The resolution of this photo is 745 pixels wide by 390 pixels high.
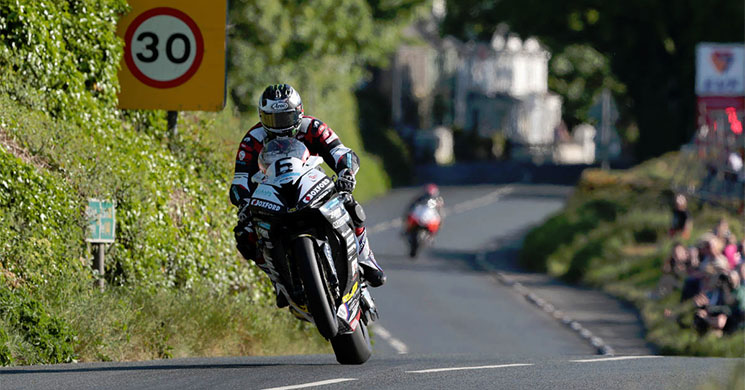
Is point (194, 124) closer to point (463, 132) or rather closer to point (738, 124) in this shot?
point (738, 124)

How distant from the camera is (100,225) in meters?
12.6

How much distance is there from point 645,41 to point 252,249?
5157 centimetres

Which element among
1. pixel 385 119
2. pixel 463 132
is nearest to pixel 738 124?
pixel 385 119

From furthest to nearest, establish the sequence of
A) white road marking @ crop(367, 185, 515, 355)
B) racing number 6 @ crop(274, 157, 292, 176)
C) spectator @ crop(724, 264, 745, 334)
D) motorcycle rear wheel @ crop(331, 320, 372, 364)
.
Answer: white road marking @ crop(367, 185, 515, 355) < spectator @ crop(724, 264, 745, 334) < motorcycle rear wheel @ crop(331, 320, 372, 364) < racing number 6 @ crop(274, 157, 292, 176)

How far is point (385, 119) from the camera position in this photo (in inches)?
3123

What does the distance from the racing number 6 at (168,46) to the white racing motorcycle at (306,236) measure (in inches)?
160

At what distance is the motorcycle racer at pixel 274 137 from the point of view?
1048 cm

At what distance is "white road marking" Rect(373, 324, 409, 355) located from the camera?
80.2 feet

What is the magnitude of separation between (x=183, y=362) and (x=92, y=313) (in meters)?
1.04

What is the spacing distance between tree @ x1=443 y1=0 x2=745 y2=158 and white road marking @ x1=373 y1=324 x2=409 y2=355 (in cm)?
3362

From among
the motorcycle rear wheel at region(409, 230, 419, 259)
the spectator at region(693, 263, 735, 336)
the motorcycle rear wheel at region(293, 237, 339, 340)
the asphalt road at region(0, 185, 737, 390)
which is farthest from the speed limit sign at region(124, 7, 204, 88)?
the motorcycle rear wheel at region(409, 230, 419, 259)

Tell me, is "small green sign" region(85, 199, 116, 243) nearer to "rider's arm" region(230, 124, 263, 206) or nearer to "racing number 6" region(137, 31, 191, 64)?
"racing number 6" region(137, 31, 191, 64)

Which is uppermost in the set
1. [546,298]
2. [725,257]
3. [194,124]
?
[194,124]

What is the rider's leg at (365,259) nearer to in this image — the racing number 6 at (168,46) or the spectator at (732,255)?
the racing number 6 at (168,46)
